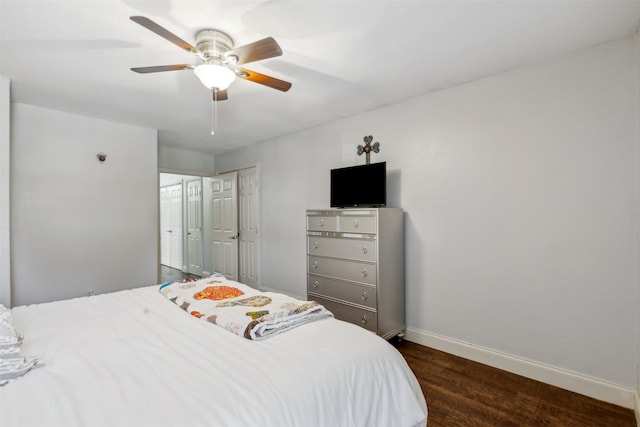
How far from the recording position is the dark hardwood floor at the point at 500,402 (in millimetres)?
1864

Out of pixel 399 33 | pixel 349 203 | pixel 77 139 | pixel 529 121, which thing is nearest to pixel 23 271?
pixel 77 139

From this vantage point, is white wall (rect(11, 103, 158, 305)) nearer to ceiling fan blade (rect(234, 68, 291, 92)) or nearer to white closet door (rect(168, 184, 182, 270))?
ceiling fan blade (rect(234, 68, 291, 92))

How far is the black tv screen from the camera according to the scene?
301 centimetres

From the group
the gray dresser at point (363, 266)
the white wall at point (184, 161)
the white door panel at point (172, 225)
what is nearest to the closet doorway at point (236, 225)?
the white wall at point (184, 161)

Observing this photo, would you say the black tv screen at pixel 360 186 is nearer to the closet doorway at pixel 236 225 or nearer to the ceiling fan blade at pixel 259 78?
the ceiling fan blade at pixel 259 78

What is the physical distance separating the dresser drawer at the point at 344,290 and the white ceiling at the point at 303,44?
1857 mm

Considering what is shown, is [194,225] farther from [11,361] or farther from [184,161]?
[11,361]

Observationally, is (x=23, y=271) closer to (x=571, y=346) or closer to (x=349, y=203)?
(x=349, y=203)

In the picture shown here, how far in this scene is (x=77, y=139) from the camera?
11.4ft

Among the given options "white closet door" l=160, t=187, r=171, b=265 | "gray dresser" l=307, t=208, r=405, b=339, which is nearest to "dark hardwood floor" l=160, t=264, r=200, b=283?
"white closet door" l=160, t=187, r=171, b=265

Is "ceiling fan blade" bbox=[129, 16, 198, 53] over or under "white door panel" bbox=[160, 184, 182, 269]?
over

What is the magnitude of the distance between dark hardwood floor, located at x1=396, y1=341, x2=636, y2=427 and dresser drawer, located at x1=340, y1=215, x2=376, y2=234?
4.04ft

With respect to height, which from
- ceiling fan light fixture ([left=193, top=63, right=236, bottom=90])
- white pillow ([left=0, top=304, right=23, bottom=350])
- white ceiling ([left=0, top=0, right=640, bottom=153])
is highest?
white ceiling ([left=0, top=0, right=640, bottom=153])

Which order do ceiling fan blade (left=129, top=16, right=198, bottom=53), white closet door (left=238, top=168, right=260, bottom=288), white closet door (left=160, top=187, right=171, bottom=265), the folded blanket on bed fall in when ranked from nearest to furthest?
1. ceiling fan blade (left=129, top=16, right=198, bottom=53)
2. the folded blanket on bed
3. white closet door (left=238, top=168, right=260, bottom=288)
4. white closet door (left=160, top=187, right=171, bottom=265)
